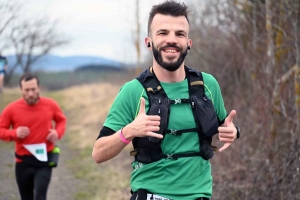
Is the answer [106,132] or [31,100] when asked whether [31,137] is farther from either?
[106,132]

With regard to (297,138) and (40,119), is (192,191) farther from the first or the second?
(40,119)

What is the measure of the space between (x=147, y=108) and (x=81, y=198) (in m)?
5.40

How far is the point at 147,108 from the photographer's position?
10.2 feet

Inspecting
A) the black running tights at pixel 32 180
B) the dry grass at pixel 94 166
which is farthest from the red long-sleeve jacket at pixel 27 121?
the dry grass at pixel 94 166

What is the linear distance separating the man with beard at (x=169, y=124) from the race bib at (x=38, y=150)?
2813 millimetres

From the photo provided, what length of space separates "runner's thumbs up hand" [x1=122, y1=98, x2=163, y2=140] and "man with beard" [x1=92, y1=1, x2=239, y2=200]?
0.14 m

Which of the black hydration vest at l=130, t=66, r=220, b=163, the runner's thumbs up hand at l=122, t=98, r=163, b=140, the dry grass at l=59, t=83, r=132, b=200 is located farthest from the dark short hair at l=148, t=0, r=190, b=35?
the dry grass at l=59, t=83, r=132, b=200

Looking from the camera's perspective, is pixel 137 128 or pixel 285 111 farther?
pixel 285 111

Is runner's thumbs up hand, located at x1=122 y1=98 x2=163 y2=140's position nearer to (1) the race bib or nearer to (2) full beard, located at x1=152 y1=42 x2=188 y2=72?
(2) full beard, located at x1=152 y1=42 x2=188 y2=72

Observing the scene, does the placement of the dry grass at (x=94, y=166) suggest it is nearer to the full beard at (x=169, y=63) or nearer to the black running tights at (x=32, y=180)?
the black running tights at (x=32, y=180)

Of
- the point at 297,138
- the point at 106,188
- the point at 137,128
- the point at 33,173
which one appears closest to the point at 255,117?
Result: the point at 297,138

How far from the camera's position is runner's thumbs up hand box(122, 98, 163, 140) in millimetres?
2809

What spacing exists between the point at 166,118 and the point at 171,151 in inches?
8.6

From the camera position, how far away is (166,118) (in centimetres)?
303
